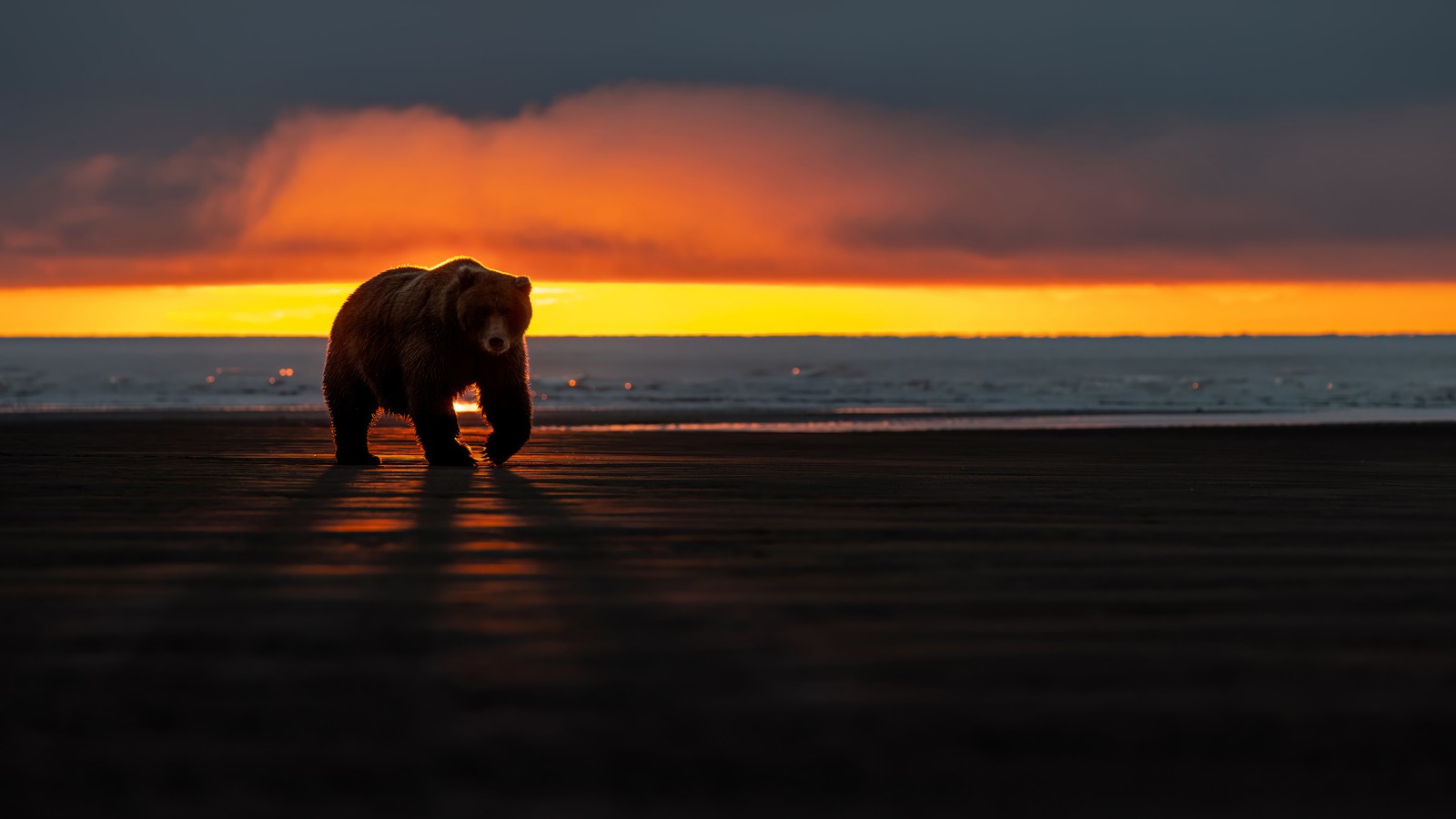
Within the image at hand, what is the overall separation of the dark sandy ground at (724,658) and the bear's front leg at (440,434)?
3.56m

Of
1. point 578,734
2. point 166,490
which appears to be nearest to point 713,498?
point 166,490

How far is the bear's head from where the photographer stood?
1128 centimetres

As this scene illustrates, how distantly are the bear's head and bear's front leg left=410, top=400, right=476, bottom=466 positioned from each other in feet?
2.48

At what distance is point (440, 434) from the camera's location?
39.1ft

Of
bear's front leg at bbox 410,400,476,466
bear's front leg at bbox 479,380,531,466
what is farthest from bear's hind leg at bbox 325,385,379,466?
bear's front leg at bbox 479,380,531,466

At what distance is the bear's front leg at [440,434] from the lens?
1187 centimetres

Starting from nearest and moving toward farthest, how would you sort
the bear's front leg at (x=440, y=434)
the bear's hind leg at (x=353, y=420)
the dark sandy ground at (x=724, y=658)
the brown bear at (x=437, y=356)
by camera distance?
1. the dark sandy ground at (x=724, y=658)
2. the brown bear at (x=437, y=356)
3. the bear's front leg at (x=440, y=434)
4. the bear's hind leg at (x=353, y=420)

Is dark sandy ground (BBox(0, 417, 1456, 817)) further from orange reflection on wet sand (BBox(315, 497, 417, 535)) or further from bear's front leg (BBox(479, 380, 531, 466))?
bear's front leg (BBox(479, 380, 531, 466))

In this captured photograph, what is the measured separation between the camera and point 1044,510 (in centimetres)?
793

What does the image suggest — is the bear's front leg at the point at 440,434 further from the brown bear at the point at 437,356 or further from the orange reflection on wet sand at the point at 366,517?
the orange reflection on wet sand at the point at 366,517

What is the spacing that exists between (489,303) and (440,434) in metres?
1.26

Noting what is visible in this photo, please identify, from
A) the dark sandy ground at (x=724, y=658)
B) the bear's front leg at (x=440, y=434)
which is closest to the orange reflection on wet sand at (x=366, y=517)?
the dark sandy ground at (x=724, y=658)

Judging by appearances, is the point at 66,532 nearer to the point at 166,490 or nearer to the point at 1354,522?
the point at 166,490

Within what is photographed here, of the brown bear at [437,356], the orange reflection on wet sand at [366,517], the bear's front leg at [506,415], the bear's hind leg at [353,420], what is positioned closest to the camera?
the orange reflection on wet sand at [366,517]
